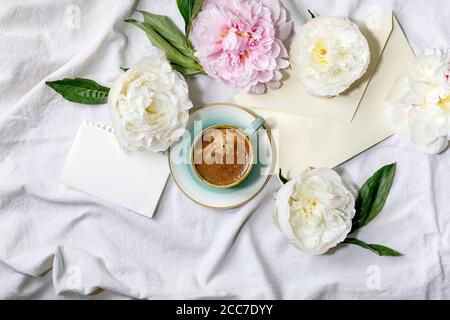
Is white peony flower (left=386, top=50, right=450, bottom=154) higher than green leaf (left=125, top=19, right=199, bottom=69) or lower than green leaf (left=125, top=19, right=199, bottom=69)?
lower

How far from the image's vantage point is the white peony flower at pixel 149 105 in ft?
2.96

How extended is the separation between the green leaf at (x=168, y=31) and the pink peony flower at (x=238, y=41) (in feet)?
0.11

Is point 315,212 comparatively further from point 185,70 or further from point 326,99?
point 185,70

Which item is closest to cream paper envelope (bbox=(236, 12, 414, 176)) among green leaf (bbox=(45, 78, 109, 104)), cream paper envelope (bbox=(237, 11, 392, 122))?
cream paper envelope (bbox=(237, 11, 392, 122))

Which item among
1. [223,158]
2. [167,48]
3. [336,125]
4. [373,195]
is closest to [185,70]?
[167,48]

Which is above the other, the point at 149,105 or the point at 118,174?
the point at 149,105

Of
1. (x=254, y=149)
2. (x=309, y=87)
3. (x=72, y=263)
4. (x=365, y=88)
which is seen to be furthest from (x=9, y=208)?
(x=365, y=88)

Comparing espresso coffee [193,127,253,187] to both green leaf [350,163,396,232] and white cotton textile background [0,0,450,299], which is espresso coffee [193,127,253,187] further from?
green leaf [350,163,396,232]

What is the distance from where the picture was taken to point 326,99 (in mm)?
986

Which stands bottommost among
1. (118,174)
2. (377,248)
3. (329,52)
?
(377,248)

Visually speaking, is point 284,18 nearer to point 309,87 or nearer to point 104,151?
point 309,87

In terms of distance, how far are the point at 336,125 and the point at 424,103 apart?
162 millimetres

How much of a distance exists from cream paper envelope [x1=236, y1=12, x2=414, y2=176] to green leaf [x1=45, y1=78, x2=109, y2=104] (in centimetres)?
26

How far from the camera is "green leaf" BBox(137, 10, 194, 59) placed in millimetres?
983
